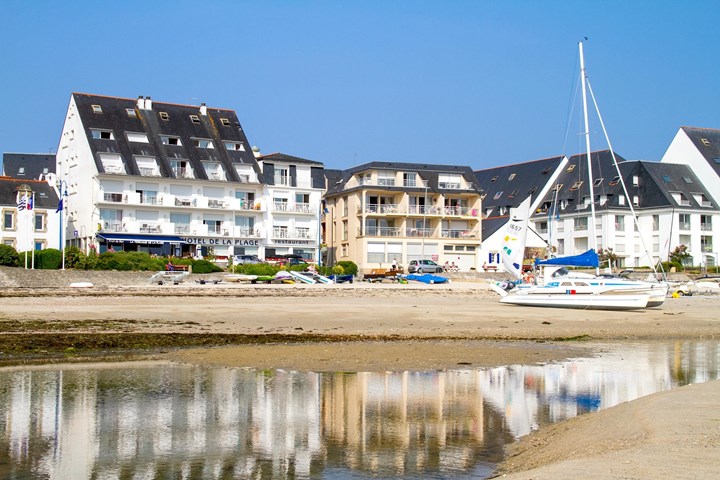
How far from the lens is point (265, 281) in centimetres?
6078

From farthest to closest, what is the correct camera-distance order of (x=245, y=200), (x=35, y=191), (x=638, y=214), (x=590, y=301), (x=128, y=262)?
1. (x=638, y=214)
2. (x=245, y=200)
3. (x=35, y=191)
4. (x=128, y=262)
5. (x=590, y=301)

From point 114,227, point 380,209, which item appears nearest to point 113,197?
point 114,227

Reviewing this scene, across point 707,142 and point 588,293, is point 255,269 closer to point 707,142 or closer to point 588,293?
point 588,293

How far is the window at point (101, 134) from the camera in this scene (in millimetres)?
75688

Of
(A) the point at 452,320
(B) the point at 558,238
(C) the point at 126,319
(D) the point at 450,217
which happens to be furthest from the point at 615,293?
(B) the point at 558,238

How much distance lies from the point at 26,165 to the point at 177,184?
35.9 metres

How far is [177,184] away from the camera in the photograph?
76875mm

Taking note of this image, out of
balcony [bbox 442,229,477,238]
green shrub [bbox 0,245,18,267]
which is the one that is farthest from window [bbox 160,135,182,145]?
balcony [bbox 442,229,477,238]

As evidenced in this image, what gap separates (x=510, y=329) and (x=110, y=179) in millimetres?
52370

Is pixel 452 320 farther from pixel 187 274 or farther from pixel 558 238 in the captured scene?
pixel 558 238

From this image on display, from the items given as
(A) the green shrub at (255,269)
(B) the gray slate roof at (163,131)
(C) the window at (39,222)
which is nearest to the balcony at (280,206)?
(B) the gray slate roof at (163,131)

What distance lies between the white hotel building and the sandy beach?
89.1 feet

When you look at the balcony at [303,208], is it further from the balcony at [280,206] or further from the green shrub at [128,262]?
the green shrub at [128,262]

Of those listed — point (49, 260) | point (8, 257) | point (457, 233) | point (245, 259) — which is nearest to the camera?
point (49, 260)
